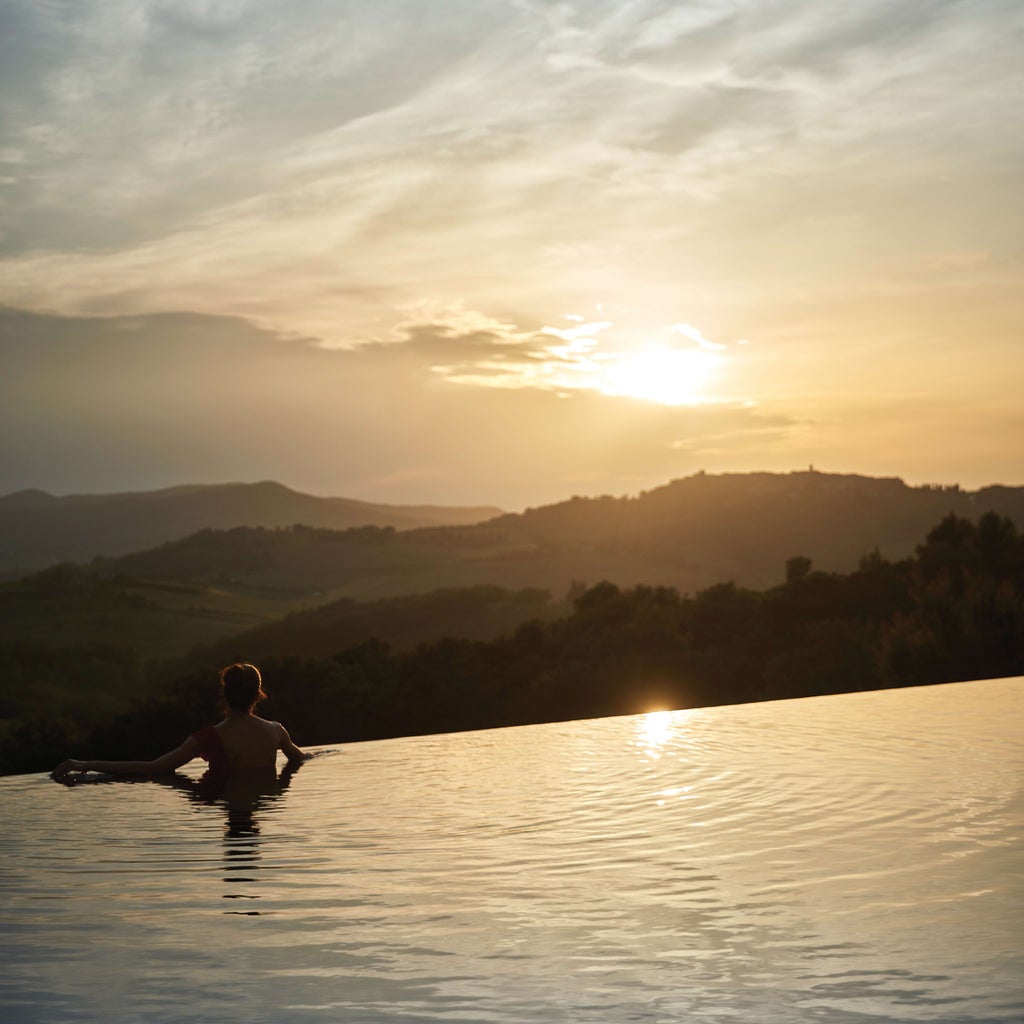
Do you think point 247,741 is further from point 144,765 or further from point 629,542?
point 629,542

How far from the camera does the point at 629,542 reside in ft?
320

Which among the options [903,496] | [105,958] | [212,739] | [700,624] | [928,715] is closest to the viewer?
[105,958]

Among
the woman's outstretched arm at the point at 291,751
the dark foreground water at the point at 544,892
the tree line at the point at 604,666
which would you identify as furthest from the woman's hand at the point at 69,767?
the tree line at the point at 604,666

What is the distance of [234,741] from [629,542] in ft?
295

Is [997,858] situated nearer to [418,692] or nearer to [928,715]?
[928,715]

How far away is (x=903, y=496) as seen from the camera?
109m

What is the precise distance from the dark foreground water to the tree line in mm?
12818

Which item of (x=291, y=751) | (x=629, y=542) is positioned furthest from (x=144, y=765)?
(x=629, y=542)

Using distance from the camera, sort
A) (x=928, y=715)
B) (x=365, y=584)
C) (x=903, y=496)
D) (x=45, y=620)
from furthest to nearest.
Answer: (x=903, y=496)
(x=365, y=584)
(x=45, y=620)
(x=928, y=715)

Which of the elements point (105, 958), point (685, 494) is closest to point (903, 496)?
point (685, 494)

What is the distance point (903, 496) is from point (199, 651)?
6645 centimetres

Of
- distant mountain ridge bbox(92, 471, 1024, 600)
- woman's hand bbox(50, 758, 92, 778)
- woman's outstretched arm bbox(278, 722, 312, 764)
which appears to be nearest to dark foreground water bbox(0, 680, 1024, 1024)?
woman's hand bbox(50, 758, 92, 778)

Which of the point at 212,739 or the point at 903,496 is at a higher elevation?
the point at 903,496

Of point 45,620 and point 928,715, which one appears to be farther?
point 45,620
